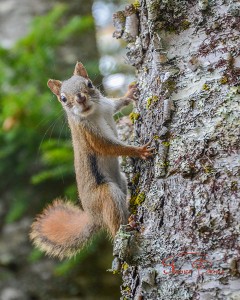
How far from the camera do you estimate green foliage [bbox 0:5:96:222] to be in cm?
324

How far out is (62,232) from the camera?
270 cm

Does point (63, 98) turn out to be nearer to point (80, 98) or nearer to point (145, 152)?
point (80, 98)

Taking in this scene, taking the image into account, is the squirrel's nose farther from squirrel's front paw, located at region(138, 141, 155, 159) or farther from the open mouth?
squirrel's front paw, located at region(138, 141, 155, 159)

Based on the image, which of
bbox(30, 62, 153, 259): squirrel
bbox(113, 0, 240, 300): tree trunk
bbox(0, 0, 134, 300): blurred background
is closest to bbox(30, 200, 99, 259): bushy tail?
bbox(30, 62, 153, 259): squirrel

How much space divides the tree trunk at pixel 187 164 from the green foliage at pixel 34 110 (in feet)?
3.92

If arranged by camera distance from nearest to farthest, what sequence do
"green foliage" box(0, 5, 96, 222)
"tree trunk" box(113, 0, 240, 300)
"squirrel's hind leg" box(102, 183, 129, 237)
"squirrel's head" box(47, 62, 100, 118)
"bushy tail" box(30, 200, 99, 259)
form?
1. "tree trunk" box(113, 0, 240, 300)
2. "squirrel's hind leg" box(102, 183, 129, 237)
3. "squirrel's head" box(47, 62, 100, 118)
4. "bushy tail" box(30, 200, 99, 259)
5. "green foliage" box(0, 5, 96, 222)

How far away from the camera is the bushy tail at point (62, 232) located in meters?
2.67

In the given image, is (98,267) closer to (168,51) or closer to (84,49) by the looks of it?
(84,49)

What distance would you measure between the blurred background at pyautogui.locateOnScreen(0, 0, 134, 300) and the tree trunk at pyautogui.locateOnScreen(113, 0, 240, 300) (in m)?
0.88

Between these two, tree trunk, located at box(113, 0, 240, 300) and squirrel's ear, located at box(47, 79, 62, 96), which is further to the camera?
squirrel's ear, located at box(47, 79, 62, 96)

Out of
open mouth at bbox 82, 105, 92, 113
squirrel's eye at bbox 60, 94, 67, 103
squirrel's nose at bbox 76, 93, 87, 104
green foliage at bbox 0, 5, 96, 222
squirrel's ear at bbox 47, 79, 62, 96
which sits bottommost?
open mouth at bbox 82, 105, 92, 113

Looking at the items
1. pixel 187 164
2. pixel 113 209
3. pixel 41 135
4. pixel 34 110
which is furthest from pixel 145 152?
pixel 41 135

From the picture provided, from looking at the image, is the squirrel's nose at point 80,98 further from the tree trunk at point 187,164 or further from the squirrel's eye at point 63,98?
the tree trunk at point 187,164

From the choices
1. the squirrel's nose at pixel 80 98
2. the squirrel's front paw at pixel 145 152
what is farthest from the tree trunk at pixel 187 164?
the squirrel's nose at pixel 80 98
